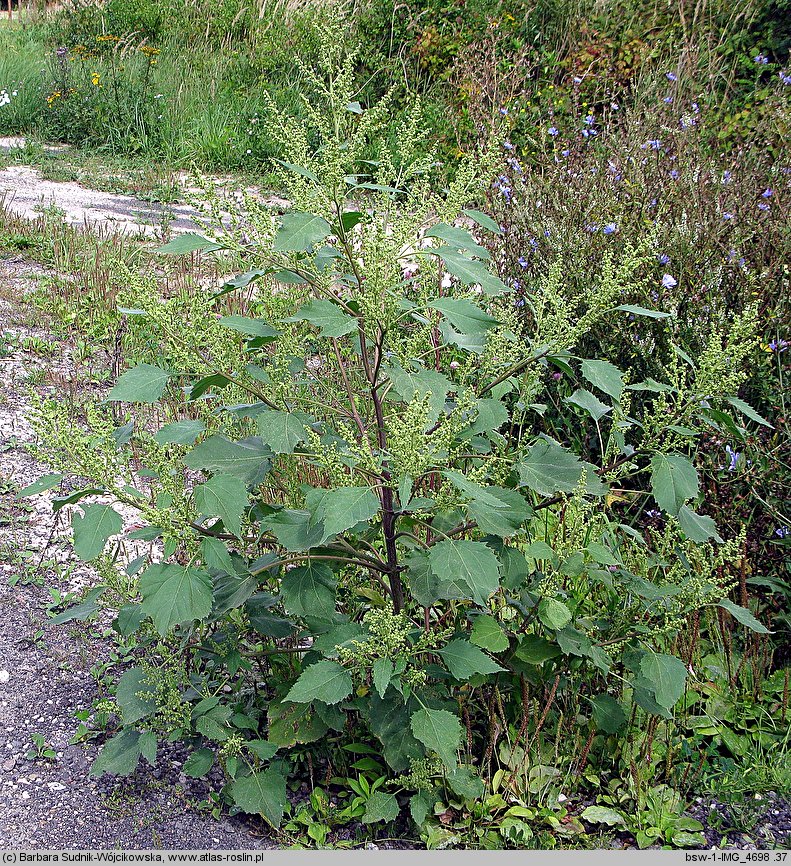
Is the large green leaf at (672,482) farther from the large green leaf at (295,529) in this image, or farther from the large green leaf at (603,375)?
the large green leaf at (295,529)

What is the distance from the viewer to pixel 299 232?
167 centimetres

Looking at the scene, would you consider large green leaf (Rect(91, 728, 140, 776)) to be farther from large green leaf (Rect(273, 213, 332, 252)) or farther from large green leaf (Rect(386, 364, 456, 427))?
large green leaf (Rect(273, 213, 332, 252))

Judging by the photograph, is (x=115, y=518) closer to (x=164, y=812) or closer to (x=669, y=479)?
(x=164, y=812)

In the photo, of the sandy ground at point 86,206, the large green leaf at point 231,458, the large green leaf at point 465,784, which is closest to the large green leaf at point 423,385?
the large green leaf at point 231,458

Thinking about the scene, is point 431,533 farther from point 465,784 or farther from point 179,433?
point 179,433

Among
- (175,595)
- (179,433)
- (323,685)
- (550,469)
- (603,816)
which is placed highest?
(179,433)

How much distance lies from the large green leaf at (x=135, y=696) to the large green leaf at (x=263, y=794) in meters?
0.28

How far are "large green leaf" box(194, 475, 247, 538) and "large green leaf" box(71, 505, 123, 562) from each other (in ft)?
0.59

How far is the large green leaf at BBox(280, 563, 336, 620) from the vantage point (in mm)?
1933

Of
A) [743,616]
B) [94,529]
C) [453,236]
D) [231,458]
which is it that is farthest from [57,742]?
[743,616]

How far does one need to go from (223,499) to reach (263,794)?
2.53ft

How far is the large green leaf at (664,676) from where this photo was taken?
201 cm

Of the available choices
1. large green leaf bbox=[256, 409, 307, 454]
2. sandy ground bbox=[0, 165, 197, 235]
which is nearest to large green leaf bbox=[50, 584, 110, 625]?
large green leaf bbox=[256, 409, 307, 454]

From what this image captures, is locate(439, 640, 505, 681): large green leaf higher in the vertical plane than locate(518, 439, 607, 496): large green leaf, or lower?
lower
